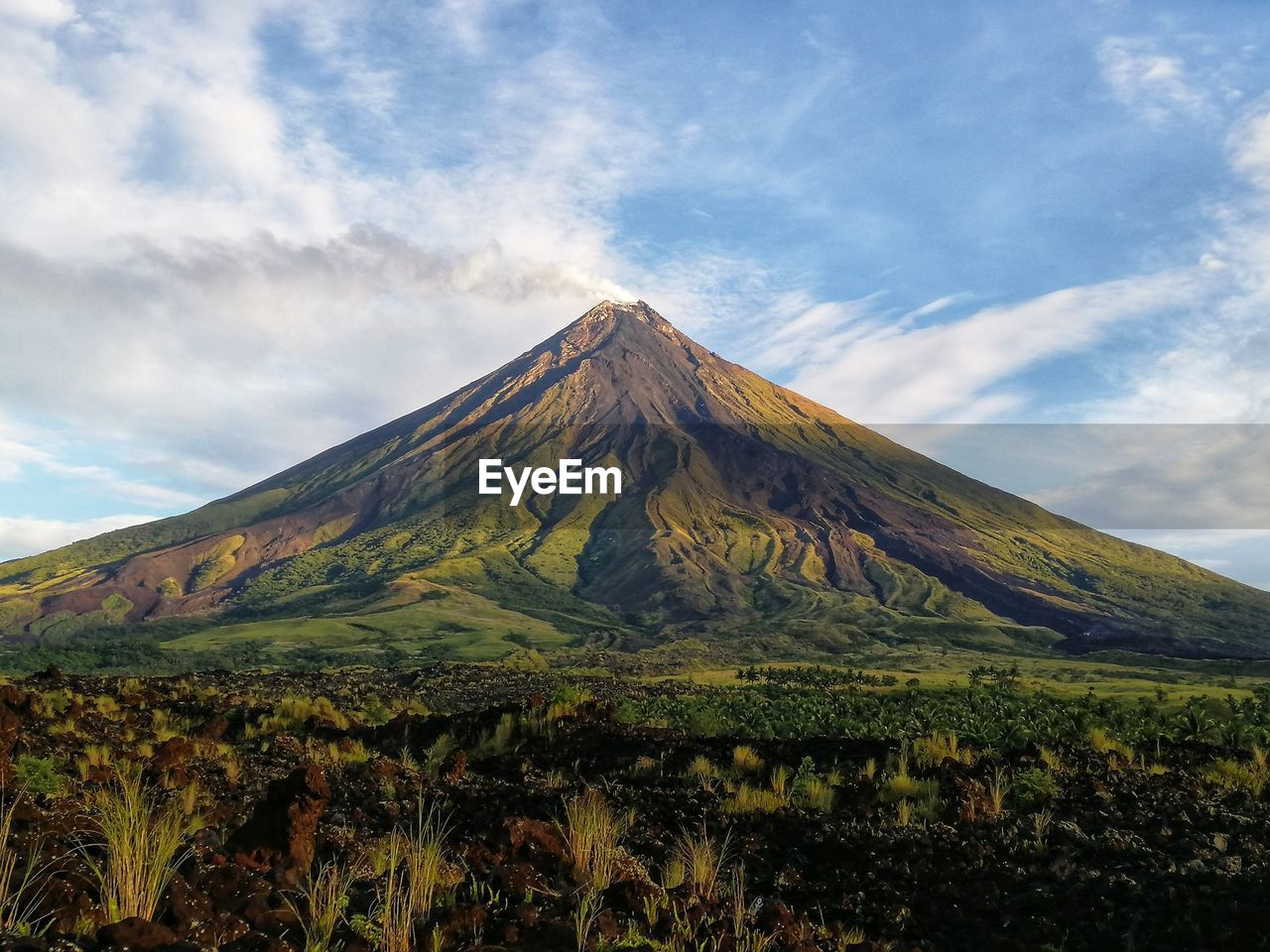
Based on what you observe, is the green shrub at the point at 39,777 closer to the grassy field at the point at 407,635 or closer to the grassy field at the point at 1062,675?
the grassy field at the point at 1062,675

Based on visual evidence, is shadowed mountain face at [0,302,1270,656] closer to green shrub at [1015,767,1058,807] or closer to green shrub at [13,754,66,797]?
green shrub at [13,754,66,797]

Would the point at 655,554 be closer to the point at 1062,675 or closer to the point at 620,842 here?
the point at 1062,675

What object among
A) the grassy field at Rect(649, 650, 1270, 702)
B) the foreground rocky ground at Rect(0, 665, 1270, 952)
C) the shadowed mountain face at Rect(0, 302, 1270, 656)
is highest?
the shadowed mountain face at Rect(0, 302, 1270, 656)

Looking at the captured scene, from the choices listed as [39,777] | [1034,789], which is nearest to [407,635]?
[39,777]
